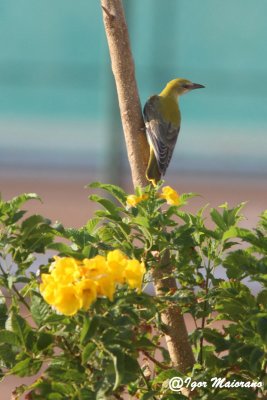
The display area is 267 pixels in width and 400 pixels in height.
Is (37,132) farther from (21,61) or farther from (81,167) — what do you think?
(81,167)

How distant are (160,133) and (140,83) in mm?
10109

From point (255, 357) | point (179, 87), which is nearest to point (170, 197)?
point (255, 357)

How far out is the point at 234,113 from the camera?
20.2m

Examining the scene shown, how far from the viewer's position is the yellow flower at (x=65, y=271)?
1.81 metres

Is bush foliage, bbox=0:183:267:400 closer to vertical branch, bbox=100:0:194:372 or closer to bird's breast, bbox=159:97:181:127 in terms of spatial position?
vertical branch, bbox=100:0:194:372

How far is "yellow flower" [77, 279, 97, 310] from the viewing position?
70.1 inches

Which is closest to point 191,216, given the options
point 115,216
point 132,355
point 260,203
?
point 115,216

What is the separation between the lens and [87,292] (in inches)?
70.4

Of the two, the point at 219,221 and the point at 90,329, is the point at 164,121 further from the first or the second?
the point at 90,329

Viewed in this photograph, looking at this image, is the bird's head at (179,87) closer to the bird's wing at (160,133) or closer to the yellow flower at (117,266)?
the bird's wing at (160,133)

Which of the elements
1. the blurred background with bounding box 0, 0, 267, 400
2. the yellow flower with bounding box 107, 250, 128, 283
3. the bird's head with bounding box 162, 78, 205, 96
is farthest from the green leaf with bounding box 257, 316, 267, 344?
the blurred background with bounding box 0, 0, 267, 400

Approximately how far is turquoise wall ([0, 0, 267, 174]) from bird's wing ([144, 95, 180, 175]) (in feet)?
38.7

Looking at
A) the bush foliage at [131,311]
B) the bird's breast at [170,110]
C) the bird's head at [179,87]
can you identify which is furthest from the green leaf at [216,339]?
the bird's head at [179,87]

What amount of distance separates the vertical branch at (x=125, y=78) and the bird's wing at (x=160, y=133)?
106 centimetres
